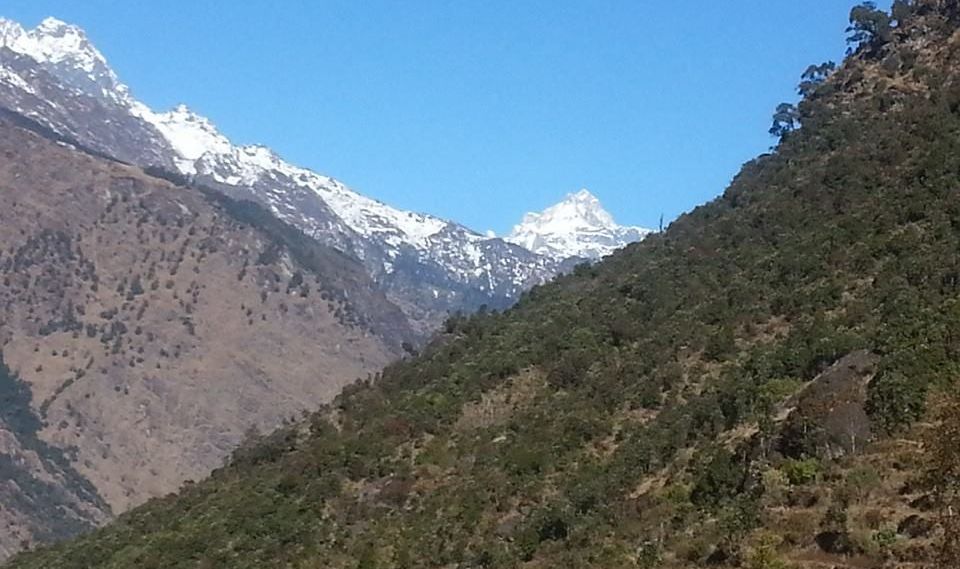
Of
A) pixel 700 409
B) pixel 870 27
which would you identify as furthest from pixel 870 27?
pixel 700 409

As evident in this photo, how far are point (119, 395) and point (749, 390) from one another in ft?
538

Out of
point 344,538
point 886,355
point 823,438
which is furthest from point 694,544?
point 344,538

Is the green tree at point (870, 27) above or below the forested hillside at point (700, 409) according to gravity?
above

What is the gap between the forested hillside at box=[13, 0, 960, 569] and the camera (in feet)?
107

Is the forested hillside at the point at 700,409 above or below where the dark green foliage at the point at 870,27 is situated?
below

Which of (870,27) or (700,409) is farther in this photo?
(870,27)

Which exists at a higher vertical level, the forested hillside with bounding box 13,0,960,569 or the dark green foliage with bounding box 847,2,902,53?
the dark green foliage with bounding box 847,2,902,53

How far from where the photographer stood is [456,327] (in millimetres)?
86750

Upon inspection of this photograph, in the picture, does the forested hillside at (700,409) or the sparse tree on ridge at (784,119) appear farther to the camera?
the sparse tree on ridge at (784,119)

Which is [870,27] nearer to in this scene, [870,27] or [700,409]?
[870,27]

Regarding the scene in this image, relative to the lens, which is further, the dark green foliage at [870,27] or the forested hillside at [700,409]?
the dark green foliage at [870,27]

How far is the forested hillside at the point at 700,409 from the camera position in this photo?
32.6 metres

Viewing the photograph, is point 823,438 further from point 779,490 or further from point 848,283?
point 848,283

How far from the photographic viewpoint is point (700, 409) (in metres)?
45.8
